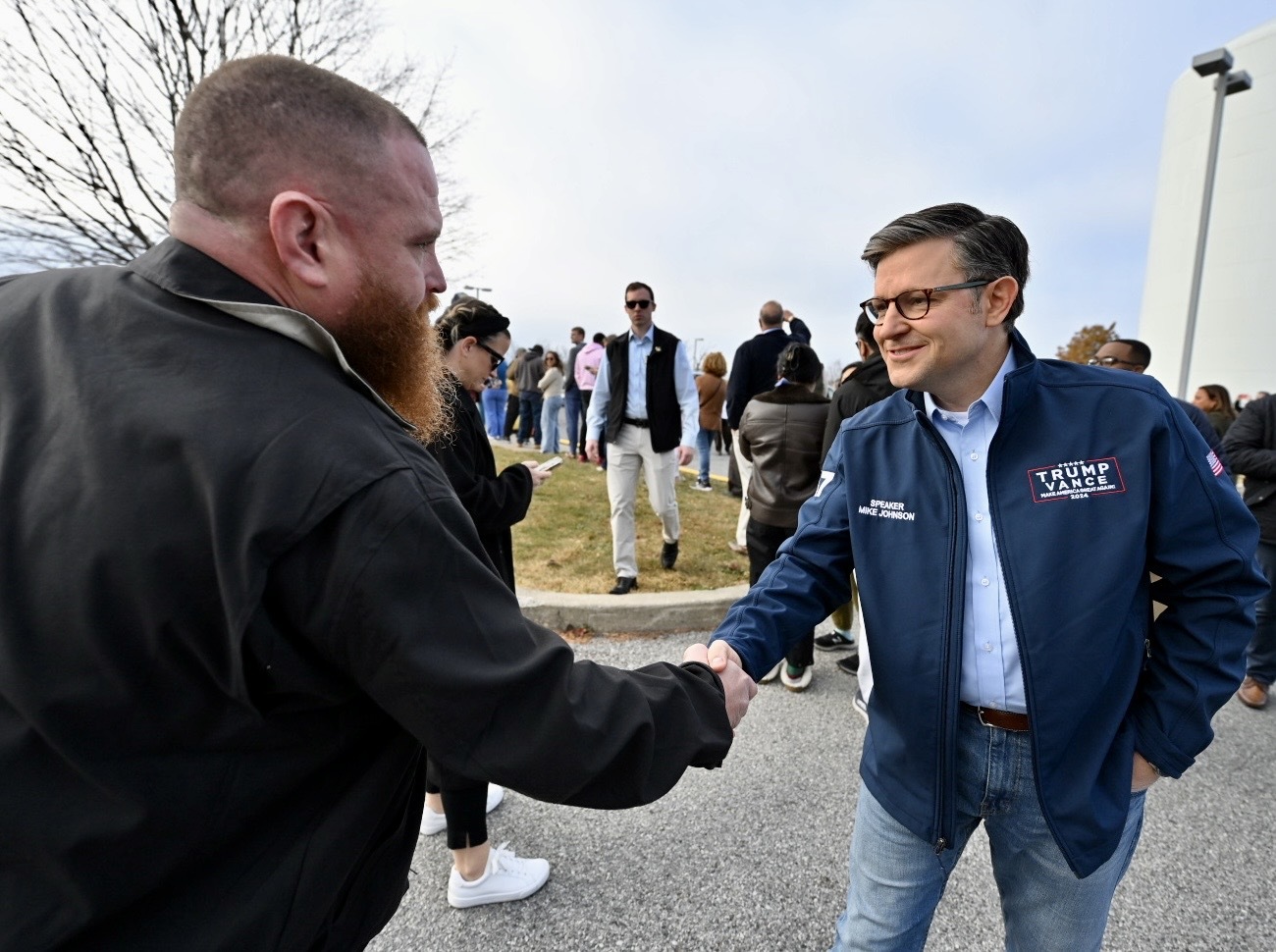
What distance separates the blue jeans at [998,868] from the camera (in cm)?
155

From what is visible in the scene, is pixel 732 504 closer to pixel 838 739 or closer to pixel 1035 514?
pixel 838 739

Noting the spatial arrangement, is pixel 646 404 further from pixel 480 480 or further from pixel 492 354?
pixel 480 480

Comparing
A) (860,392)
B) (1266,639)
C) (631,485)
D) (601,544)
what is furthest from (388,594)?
(601,544)

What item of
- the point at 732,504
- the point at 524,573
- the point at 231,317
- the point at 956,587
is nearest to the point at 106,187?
the point at 524,573

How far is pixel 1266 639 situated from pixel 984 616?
3.97 metres

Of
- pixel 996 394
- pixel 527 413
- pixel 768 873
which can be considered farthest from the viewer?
pixel 527 413

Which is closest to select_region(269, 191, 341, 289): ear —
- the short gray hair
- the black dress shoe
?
the short gray hair

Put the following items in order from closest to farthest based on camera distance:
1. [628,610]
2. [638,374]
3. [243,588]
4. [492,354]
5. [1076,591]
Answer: [243,588] < [1076,591] < [492,354] < [628,610] < [638,374]

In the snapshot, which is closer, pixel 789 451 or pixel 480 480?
pixel 480 480

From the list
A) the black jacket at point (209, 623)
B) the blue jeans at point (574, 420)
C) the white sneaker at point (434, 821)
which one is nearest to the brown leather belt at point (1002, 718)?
the black jacket at point (209, 623)

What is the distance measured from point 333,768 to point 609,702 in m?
0.45

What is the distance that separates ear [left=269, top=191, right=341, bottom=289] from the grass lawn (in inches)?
171

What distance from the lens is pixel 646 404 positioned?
18.8ft

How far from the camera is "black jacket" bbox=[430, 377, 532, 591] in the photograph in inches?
101
